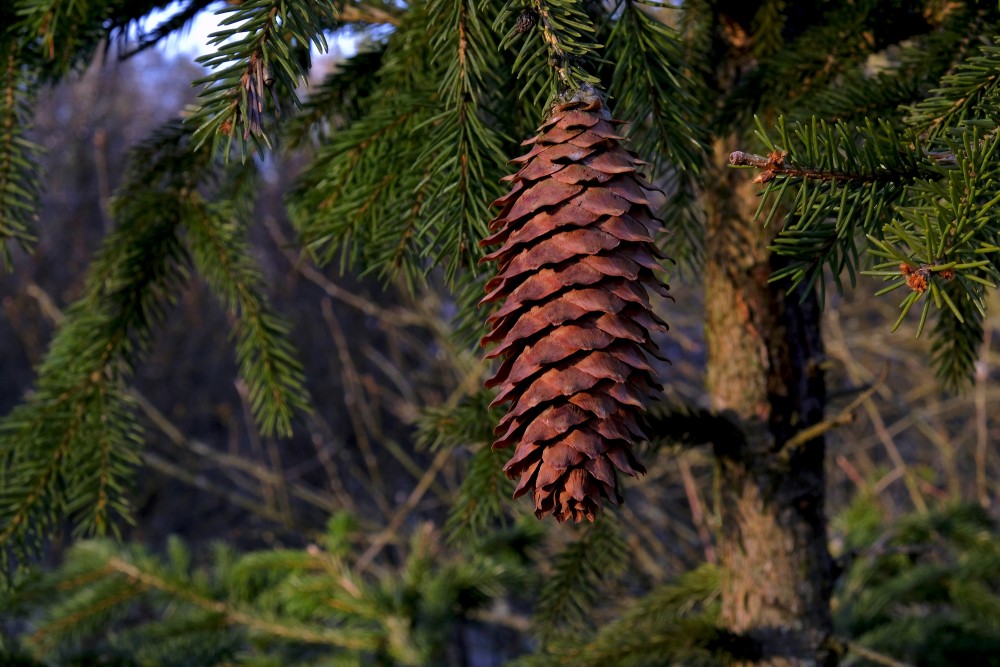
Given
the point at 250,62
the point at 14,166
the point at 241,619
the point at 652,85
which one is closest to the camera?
the point at 250,62

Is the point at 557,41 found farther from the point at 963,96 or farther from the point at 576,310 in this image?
the point at 963,96

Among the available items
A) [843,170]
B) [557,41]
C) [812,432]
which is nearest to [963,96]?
[843,170]

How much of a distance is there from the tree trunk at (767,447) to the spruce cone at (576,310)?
0.52m

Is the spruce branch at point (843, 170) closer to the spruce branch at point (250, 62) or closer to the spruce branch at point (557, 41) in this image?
the spruce branch at point (557, 41)

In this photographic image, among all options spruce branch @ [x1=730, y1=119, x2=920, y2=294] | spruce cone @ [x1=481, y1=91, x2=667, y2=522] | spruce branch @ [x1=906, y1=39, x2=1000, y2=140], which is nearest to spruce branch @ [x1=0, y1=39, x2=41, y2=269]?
spruce cone @ [x1=481, y1=91, x2=667, y2=522]

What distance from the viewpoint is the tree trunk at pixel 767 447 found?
3.75ft

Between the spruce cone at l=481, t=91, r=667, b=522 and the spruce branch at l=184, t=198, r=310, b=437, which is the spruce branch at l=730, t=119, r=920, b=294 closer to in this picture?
the spruce cone at l=481, t=91, r=667, b=522

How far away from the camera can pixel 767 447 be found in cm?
A: 115

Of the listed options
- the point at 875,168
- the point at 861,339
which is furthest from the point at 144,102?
the point at 875,168

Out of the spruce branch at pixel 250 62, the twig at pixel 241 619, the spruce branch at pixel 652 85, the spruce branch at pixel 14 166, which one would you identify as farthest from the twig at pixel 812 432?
the twig at pixel 241 619

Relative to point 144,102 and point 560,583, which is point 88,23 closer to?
point 560,583

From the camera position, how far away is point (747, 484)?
1162 mm

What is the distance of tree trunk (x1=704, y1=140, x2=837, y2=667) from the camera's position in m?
1.14

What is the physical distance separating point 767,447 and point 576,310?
0.61 meters
